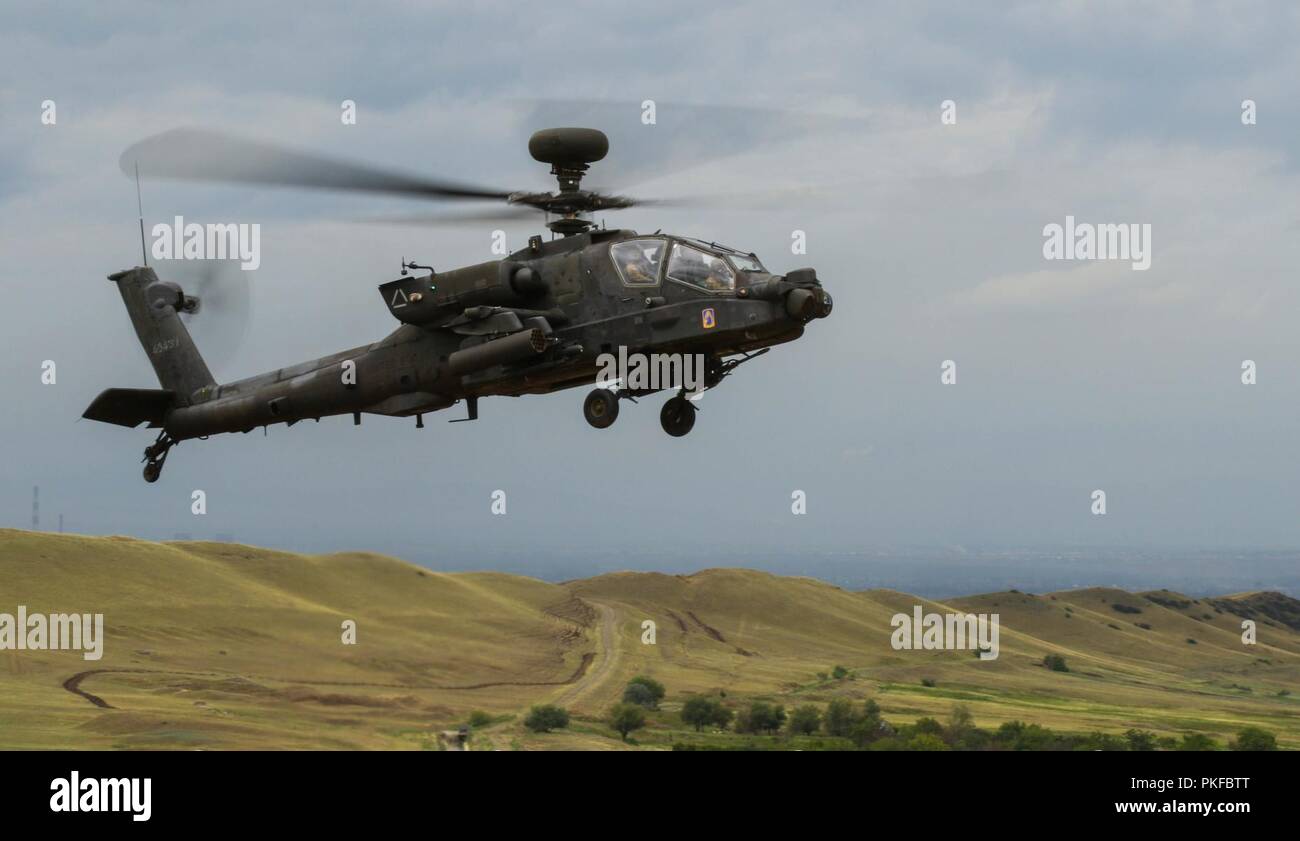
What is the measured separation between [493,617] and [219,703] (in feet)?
106

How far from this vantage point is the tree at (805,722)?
79.2m

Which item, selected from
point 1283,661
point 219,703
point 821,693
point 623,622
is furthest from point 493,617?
point 1283,661

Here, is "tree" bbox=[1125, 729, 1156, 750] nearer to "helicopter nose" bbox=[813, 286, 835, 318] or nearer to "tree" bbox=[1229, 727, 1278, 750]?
"tree" bbox=[1229, 727, 1278, 750]

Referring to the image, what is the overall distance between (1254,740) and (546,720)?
129 feet

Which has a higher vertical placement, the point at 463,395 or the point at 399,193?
the point at 399,193

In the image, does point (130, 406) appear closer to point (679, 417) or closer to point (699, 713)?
point (679, 417)

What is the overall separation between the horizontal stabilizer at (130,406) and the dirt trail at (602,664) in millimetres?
48168

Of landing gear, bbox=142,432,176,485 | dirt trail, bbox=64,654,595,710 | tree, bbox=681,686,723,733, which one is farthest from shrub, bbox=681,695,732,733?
landing gear, bbox=142,432,176,485

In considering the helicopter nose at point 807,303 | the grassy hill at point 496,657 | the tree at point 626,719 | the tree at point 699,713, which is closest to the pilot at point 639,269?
the helicopter nose at point 807,303

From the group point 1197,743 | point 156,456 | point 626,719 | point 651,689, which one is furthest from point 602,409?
point 1197,743

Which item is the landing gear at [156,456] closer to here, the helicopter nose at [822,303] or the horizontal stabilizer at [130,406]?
the horizontal stabilizer at [130,406]

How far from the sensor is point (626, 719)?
75062mm

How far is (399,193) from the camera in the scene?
27.7 metres
